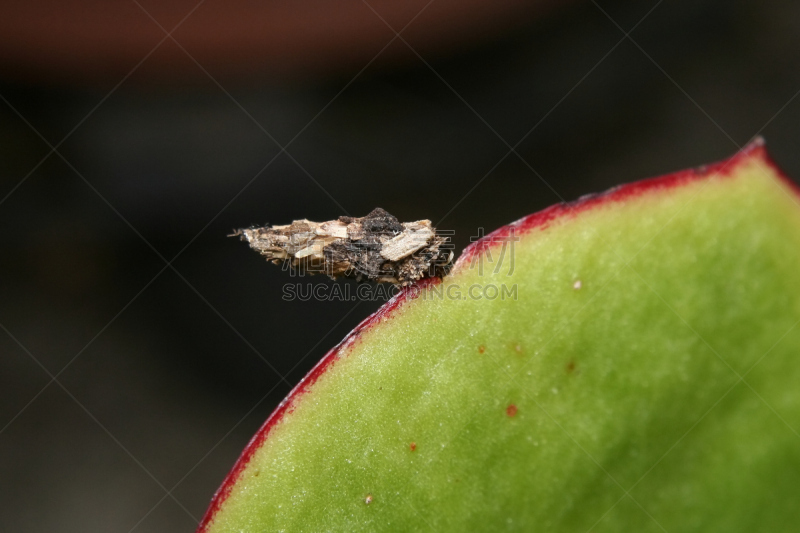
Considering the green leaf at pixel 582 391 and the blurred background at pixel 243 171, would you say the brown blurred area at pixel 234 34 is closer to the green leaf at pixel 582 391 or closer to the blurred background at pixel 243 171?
the blurred background at pixel 243 171

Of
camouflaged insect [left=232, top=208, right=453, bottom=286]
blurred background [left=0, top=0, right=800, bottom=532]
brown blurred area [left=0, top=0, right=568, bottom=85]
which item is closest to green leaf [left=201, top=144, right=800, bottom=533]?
camouflaged insect [left=232, top=208, right=453, bottom=286]

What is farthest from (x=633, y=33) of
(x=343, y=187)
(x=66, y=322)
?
(x=66, y=322)

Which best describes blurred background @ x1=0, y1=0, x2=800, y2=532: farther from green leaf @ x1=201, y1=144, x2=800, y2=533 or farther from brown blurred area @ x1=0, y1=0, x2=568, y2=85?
green leaf @ x1=201, y1=144, x2=800, y2=533

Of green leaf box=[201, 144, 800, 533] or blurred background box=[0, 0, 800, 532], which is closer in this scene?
green leaf box=[201, 144, 800, 533]

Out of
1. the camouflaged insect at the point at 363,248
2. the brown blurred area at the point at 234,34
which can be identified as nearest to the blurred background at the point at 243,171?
the brown blurred area at the point at 234,34

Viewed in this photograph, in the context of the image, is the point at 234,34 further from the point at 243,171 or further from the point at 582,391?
the point at 582,391

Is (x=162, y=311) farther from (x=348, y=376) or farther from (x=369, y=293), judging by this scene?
(x=348, y=376)

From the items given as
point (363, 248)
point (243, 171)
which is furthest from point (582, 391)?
point (243, 171)
